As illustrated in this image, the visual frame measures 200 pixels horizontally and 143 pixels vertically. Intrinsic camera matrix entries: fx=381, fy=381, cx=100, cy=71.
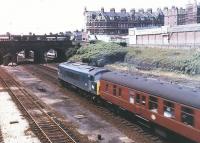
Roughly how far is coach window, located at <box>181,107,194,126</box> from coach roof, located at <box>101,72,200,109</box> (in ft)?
0.94

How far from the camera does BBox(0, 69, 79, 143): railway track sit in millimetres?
21809

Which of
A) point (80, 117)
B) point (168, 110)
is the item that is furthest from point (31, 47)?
point (168, 110)

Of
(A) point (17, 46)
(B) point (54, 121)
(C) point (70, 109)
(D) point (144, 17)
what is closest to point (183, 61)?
(C) point (70, 109)

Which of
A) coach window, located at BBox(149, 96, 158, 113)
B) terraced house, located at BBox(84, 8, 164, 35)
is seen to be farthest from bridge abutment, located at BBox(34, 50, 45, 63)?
coach window, located at BBox(149, 96, 158, 113)

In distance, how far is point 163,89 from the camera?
65.4ft

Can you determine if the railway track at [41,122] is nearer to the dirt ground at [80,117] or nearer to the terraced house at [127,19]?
the dirt ground at [80,117]

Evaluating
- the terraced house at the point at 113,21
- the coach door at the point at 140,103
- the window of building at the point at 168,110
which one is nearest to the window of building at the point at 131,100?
the coach door at the point at 140,103

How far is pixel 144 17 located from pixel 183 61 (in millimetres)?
104007

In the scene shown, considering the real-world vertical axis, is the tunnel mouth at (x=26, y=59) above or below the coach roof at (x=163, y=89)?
below

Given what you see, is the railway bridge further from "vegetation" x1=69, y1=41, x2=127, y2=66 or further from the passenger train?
the passenger train

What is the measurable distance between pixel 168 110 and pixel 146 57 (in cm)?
4599

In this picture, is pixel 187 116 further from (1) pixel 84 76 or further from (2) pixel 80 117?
(1) pixel 84 76

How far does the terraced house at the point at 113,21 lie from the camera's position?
14275 centimetres

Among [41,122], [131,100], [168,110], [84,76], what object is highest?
[84,76]
